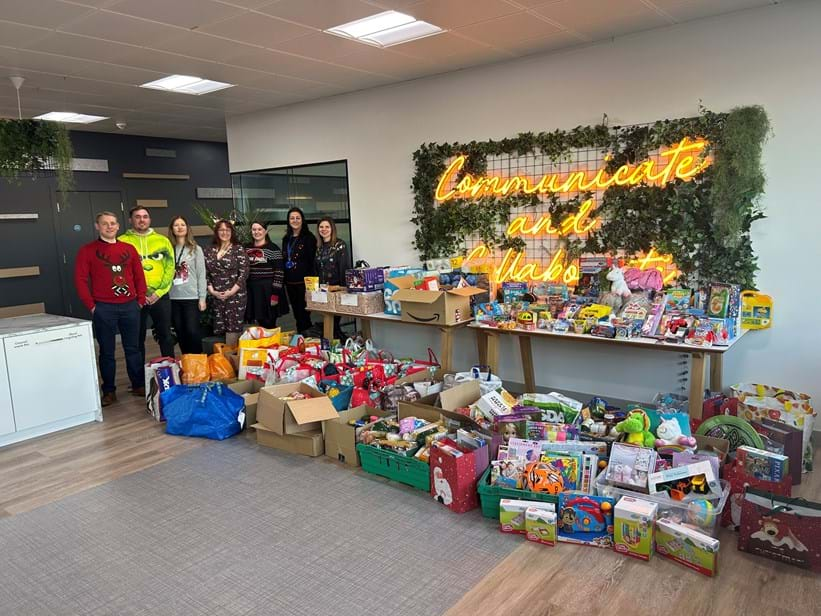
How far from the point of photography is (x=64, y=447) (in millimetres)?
4215

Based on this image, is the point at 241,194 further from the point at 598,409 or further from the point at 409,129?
the point at 598,409

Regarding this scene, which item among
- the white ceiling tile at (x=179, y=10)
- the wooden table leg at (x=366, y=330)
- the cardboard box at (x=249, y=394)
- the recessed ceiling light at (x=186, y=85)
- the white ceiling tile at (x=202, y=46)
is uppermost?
the recessed ceiling light at (x=186, y=85)

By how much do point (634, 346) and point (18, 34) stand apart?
446 cm

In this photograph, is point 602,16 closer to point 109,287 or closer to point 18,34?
point 18,34

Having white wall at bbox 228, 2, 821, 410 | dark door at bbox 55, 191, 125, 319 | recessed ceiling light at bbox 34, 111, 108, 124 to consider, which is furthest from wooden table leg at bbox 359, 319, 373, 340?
dark door at bbox 55, 191, 125, 319

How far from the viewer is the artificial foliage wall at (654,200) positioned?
3.83m

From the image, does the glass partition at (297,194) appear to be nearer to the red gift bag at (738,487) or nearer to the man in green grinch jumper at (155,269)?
the man in green grinch jumper at (155,269)

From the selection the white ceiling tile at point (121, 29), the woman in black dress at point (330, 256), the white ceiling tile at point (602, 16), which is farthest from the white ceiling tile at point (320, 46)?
the woman in black dress at point (330, 256)

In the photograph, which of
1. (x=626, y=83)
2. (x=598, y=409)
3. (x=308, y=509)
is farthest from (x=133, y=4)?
(x=598, y=409)

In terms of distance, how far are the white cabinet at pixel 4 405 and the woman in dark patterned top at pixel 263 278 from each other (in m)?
2.42

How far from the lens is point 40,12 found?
11.5 feet

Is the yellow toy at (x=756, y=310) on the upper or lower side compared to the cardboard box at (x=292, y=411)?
upper

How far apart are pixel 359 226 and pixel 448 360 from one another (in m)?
2.14

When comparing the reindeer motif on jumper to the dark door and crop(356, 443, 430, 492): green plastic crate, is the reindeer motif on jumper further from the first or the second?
the dark door
